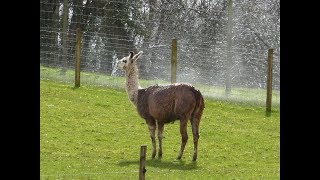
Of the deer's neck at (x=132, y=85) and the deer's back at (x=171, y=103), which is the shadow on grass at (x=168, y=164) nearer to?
the deer's back at (x=171, y=103)

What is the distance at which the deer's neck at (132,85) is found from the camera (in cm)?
806

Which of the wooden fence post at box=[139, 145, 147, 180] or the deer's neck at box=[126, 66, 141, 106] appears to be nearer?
the wooden fence post at box=[139, 145, 147, 180]

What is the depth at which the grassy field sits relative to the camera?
22.0ft

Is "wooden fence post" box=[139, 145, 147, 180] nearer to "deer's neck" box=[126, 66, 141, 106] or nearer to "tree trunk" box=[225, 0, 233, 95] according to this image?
"deer's neck" box=[126, 66, 141, 106]

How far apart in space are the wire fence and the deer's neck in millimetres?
3750

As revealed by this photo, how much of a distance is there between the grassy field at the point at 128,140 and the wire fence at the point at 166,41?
966 millimetres

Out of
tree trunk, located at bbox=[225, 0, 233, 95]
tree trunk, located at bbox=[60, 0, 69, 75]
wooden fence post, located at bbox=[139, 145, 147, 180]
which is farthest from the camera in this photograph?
tree trunk, located at bbox=[225, 0, 233, 95]

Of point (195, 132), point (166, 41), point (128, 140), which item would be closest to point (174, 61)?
point (166, 41)

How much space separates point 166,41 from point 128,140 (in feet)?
15.5

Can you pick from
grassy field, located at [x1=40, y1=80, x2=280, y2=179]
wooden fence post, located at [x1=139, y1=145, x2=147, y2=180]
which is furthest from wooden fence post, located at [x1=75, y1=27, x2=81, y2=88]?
wooden fence post, located at [x1=139, y1=145, x2=147, y2=180]

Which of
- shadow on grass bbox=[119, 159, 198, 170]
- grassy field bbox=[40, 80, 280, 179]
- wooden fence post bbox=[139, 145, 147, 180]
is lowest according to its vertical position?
shadow on grass bbox=[119, 159, 198, 170]

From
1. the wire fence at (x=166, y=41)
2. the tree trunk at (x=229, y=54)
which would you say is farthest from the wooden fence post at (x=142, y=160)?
the tree trunk at (x=229, y=54)

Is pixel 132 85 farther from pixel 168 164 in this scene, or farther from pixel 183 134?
pixel 168 164
